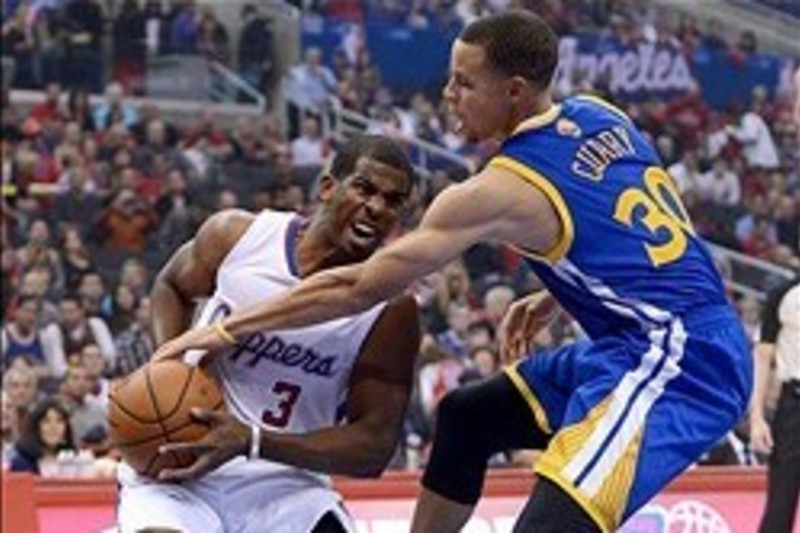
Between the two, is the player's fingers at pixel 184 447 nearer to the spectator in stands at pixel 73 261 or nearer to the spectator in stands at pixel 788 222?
the spectator in stands at pixel 73 261

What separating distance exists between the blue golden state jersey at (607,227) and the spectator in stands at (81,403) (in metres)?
6.94

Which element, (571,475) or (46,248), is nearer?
(571,475)

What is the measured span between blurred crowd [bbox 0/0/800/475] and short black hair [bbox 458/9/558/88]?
547 centimetres

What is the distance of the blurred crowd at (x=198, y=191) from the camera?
48.1ft

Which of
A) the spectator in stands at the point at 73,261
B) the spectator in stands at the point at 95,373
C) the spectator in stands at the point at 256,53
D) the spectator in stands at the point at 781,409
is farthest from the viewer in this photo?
the spectator in stands at the point at 256,53

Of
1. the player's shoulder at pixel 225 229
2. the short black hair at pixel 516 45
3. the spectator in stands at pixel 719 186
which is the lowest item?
the spectator in stands at pixel 719 186

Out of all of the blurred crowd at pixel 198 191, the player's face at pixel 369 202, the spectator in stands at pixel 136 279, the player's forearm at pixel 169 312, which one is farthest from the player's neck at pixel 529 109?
the spectator in stands at pixel 136 279

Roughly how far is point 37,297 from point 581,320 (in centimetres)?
1010

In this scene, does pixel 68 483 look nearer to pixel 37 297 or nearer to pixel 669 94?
pixel 37 297

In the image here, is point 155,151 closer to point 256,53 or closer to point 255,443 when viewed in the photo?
point 256,53

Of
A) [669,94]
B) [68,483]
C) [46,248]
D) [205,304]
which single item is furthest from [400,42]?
[205,304]

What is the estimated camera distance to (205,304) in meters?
6.88

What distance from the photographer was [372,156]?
21.0 feet

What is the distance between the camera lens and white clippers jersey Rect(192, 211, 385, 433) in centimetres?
659
